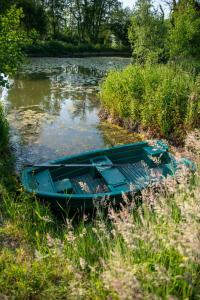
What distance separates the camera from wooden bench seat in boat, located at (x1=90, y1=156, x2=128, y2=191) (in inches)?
225

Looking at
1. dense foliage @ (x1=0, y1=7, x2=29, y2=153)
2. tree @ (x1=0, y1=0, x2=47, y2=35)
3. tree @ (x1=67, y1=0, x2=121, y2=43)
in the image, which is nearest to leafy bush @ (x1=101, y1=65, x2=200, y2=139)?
dense foliage @ (x1=0, y1=7, x2=29, y2=153)

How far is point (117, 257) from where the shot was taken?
225 centimetres

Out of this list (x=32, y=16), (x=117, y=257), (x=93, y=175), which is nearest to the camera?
(x=117, y=257)

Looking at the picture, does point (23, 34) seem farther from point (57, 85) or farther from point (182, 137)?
point (57, 85)

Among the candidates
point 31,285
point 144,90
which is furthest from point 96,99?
point 31,285

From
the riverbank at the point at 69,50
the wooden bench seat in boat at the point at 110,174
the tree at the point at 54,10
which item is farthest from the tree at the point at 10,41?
the tree at the point at 54,10

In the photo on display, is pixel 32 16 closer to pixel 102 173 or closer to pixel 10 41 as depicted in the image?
pixel 10 41

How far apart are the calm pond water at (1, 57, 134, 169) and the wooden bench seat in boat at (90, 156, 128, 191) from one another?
2.08 metres

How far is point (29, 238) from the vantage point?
14.2 ft

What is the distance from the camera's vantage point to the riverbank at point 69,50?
30.9 metres

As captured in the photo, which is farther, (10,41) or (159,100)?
(159,100)

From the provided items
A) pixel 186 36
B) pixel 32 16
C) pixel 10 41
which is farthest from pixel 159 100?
pixel 32 16

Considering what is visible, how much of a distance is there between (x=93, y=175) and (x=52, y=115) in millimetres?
6210

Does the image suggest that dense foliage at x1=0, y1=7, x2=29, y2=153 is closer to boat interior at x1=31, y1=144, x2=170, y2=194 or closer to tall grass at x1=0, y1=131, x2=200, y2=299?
boat interior at x1=31, y1=144, x2=170, y2=194
